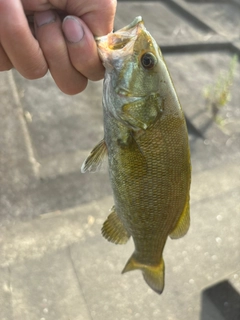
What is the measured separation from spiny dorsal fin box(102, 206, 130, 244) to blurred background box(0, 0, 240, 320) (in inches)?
39.8

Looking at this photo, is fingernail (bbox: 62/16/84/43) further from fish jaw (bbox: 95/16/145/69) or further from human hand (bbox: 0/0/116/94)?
fish jaw (bbox: 95/16/145/69)

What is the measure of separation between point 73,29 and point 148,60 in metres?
0.31

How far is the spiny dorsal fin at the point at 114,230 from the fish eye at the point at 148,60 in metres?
0.75

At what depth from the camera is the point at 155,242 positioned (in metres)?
1.82

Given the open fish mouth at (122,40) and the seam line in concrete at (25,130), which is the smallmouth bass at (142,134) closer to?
the open fish mouth at (122,40)

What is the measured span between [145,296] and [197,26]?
20.2 ft

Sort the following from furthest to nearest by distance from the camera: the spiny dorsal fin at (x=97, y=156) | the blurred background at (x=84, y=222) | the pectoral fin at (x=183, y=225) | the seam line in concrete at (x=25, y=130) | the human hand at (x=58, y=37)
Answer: the seam line in concrete at (x=25, y=130)
the blurred background at (x=84, y=222)
the pectoral fin at (x=183, y=225)
the spiny dorsal fin at (x=97, y=156)
the human hand at (x=58, y=37)

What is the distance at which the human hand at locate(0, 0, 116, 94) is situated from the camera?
1403 mm

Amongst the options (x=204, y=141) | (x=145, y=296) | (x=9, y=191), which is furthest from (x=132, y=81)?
(x=204, y=141)

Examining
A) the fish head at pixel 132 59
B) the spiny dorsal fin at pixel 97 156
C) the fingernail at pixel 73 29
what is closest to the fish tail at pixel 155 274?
the spiny dorsal fin at pixel 97 156

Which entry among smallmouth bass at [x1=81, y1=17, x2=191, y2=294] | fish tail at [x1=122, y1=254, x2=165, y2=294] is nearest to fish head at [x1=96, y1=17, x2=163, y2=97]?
smallmouth bass at [x1=81, y1=17, x2=191, y2=294]

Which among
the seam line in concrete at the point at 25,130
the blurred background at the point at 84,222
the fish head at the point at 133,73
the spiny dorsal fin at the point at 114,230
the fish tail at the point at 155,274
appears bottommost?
the blurred background at the point at 84,222

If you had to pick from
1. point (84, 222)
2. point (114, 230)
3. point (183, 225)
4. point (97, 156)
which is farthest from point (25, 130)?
point (183, 225)

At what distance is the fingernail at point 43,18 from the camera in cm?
143
